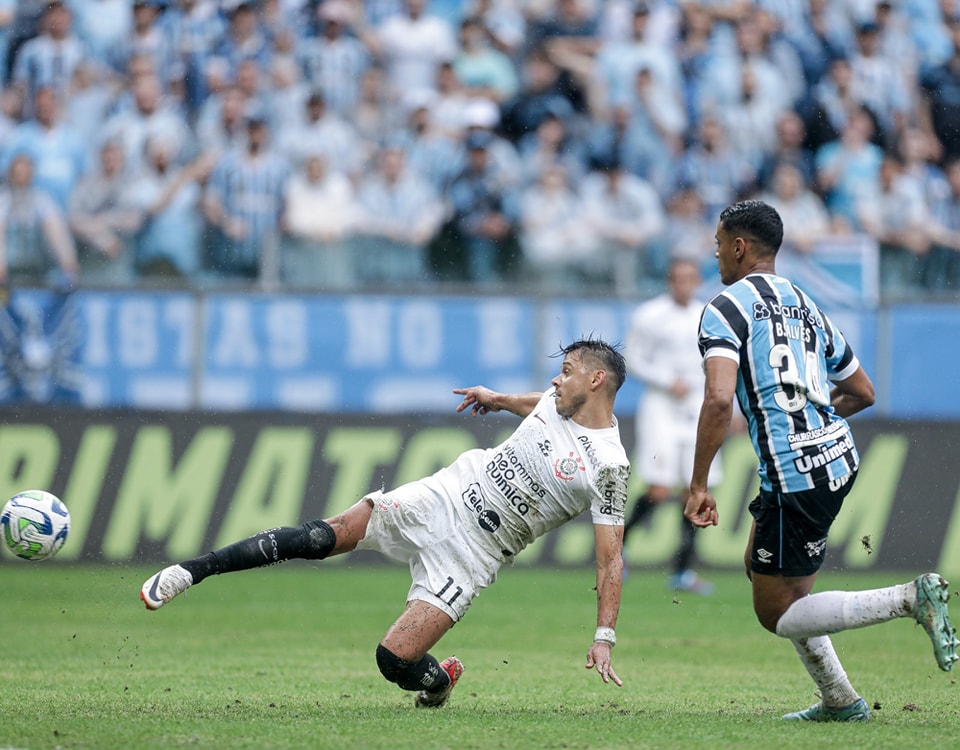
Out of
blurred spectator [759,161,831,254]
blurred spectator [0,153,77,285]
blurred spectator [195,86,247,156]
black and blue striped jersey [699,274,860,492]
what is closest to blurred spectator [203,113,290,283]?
blurred spectator [195,86,247,156]

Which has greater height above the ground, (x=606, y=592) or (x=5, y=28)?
(x=5, y=28)

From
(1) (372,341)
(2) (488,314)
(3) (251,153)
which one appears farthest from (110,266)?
(2) (488,314)

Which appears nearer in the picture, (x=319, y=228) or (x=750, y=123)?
(x=319, y=228)

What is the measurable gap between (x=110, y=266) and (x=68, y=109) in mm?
2291

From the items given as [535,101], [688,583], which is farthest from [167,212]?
[688,583]

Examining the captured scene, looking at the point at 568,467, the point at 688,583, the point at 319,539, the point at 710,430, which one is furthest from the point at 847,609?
the point at 688,583

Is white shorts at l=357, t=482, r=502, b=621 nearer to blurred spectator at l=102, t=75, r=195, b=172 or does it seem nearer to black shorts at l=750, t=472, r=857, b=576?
black shorts at l=750, t=472, r=857, b=576

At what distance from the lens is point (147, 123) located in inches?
635

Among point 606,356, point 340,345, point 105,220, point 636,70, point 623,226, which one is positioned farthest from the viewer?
point 636,70

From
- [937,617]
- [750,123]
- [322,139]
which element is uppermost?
[750,123]

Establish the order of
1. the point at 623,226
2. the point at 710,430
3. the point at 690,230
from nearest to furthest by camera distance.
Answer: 1. the point at 710,430
2. the point at 690,230
3. the point at 623,226

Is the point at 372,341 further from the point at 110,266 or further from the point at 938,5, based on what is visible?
the point at 938,5

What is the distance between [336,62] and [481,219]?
2.84 metres

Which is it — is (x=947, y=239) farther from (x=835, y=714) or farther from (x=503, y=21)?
(x=835, y=714)
